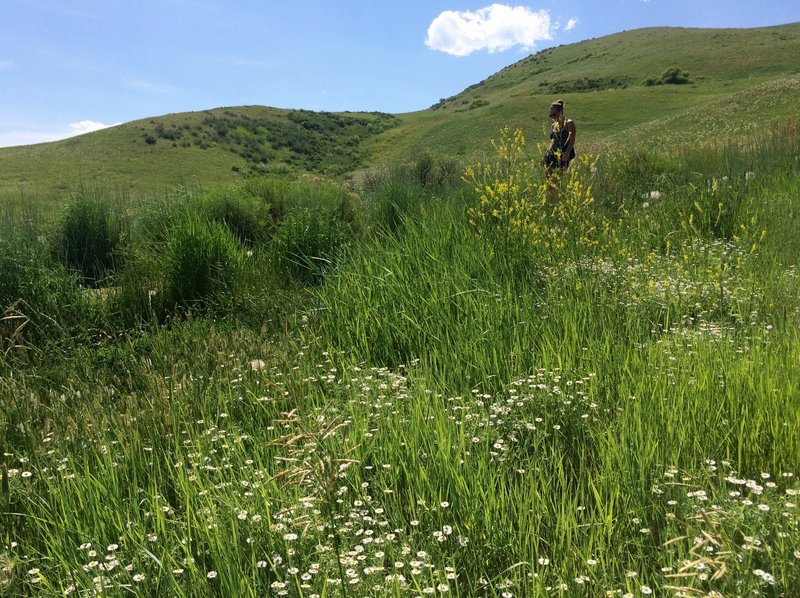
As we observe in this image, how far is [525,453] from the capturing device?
2.72 metres

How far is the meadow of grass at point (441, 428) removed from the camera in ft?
6.43

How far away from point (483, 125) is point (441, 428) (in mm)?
55230

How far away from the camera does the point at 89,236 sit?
361 inches

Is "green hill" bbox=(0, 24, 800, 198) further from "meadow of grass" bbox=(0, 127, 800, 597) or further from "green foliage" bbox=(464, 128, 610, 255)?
"green foliage" bbox=(464, 128, 610, 255)

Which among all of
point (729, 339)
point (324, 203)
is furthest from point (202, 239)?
point (729, 339)

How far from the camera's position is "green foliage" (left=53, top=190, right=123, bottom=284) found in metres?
8.90

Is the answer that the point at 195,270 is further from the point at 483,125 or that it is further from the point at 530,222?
the point at 483,125

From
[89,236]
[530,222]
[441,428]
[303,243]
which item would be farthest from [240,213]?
[441,428]

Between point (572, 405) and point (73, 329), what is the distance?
5.82 metres

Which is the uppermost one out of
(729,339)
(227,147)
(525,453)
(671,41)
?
(671,41)

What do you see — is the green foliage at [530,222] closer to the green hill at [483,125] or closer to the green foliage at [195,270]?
the green foliage at [195,270]

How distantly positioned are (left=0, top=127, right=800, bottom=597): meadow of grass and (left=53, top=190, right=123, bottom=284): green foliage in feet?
6.50

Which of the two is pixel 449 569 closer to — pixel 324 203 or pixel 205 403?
pixel 205 403

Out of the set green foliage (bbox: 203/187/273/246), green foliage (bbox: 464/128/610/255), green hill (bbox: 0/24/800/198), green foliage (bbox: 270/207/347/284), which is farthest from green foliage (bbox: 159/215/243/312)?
green hill (bbox: 0/24/800/198)
